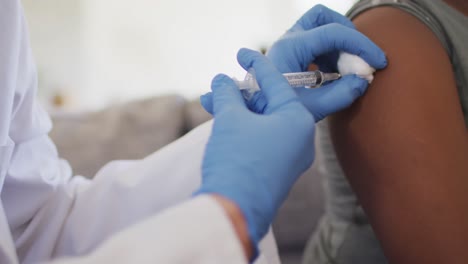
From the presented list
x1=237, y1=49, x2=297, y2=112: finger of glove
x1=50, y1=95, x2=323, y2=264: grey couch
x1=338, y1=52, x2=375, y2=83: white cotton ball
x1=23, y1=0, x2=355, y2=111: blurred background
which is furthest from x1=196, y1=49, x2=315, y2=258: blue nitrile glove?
x1=23, y1=0, x2=355, y2=111: blurred background

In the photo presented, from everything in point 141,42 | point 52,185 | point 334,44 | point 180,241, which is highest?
point 334,44

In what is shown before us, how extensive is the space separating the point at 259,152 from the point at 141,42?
272 centimetres

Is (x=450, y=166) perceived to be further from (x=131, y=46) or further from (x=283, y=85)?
(x=131, y=46)

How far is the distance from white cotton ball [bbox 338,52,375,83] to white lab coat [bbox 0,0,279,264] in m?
0.22

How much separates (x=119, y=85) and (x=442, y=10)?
2.65 metres

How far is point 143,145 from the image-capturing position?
150 centimetres

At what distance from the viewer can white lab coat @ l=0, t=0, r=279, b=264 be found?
2.02 ft

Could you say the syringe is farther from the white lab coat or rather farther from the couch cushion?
the couch cushion

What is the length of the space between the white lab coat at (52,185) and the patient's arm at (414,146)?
206 millimetres

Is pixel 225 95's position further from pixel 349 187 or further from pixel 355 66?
pixel 349 187

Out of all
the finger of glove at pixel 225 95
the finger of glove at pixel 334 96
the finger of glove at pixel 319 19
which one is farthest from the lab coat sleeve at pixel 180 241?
the finger of glove at pixel 319 19

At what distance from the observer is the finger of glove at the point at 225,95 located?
49 centimetres

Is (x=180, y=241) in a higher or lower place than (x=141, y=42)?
higher

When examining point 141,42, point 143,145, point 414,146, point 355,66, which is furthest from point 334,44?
point 141,42
